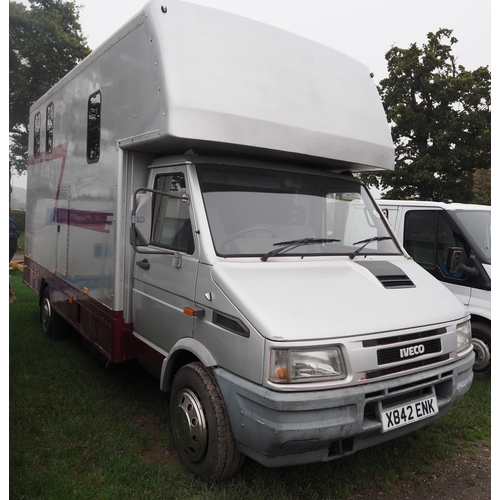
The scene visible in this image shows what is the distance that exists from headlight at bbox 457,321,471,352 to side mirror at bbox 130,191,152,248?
2.60 m

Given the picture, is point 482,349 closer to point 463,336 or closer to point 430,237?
point 430,237

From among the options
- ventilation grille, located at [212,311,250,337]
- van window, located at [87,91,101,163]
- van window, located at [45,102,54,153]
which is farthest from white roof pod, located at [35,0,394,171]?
van window, located at [45,102,54,153]

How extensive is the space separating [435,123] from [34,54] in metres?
19.4

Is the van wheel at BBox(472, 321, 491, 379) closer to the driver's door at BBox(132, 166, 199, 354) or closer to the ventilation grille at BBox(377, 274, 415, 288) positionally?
the ventilation grille at BBox(377, 274, 415, 288)

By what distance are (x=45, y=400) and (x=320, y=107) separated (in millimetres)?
4071

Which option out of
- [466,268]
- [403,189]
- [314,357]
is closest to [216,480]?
[314,357]

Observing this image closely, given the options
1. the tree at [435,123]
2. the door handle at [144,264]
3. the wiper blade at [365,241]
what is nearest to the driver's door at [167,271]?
the door handle at [144,264]

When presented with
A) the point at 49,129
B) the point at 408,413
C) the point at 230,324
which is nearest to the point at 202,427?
the point at 230,324

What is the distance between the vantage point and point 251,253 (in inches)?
140

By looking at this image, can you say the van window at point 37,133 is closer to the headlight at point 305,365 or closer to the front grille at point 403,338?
the headlight at point 305,365

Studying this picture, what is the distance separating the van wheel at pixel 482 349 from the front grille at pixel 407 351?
284 centimetres

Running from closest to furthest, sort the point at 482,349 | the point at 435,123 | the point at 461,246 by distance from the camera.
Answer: the point at 482,349 → the point at 461,246 → the point at 435,123

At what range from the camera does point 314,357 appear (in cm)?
286

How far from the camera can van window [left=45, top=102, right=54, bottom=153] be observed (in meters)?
6.53
